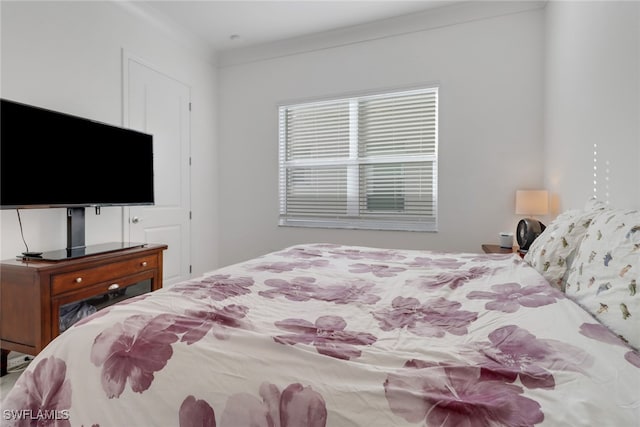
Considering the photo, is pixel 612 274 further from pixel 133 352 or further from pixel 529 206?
pixel 529 206

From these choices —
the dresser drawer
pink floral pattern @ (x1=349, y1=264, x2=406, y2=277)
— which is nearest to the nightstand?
pink floral pattern @ (x1=349, y1=264, x2=406, y2=277)

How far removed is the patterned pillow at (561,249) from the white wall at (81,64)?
2885 millimetres

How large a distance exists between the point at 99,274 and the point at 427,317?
218cm

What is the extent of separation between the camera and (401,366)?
0.78 metres

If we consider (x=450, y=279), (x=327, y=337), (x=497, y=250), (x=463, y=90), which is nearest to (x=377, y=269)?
(x=450, y=279)

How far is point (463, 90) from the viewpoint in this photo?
3297 mm

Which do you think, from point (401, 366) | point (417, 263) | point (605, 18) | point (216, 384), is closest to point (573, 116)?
point (605, 18)

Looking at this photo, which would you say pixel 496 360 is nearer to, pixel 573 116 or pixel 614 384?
pixel 614 384

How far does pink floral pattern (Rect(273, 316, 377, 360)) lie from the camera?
0.83 meters

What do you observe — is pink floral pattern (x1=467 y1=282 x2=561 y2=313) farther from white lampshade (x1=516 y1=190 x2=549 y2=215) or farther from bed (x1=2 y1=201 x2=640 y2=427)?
white lampshade (x1=516 y1=190 x2=549 y2=215)

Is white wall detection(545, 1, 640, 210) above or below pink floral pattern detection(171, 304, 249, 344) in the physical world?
above

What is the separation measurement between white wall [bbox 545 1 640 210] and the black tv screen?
10.6 feet

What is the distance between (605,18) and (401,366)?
220cm

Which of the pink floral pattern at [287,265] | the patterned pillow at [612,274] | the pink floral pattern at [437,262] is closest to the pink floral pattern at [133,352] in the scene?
the pink floral pattern at [287,265]
